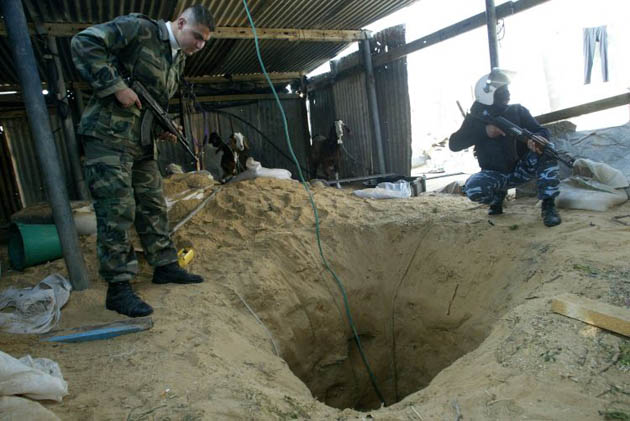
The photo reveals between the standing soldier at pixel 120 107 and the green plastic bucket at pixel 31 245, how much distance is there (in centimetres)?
132

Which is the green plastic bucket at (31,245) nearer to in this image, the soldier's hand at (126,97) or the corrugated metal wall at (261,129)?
the soldier's hand at (126,97)

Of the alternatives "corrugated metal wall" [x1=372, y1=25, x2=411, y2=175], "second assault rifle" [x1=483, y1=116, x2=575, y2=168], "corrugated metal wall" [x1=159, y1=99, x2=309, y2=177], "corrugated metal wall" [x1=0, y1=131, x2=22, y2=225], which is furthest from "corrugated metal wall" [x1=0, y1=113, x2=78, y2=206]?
"second assault rifle" [x1=483, y1=116, x2=575, y2=168]

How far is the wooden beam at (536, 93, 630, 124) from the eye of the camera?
3.69 m

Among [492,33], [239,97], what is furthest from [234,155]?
[492,33]

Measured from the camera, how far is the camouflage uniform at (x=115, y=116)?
207cm

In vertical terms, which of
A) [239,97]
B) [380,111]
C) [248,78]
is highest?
[248,78]

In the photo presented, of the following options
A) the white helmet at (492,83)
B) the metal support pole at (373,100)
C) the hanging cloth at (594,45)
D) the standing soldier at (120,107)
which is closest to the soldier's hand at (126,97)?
the standing soldier at (120,107)

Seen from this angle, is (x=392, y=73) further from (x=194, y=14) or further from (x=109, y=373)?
(x=109, y=373)

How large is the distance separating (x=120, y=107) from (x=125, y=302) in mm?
1107

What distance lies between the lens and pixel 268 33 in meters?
6.12

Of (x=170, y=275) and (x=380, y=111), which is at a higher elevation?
(x=380, y=111)

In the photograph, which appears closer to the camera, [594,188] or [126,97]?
[126,97]

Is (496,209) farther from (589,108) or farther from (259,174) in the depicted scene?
(259,174)

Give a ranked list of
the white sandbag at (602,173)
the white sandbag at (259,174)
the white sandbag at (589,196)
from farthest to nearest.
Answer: the white sandbag at (259,174), the white sandbag at (602,173), the white sandbag at (589,196)
